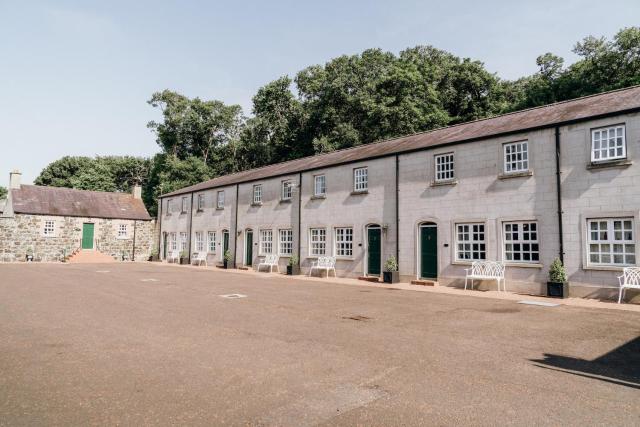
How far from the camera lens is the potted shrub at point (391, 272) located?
17.1 m

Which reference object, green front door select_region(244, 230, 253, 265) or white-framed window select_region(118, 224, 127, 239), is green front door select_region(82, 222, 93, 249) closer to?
white-framed window select_region(118, 224, 127, 239)

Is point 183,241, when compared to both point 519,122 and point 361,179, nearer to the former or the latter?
point 361,179

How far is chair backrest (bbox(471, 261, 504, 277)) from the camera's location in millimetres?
14414

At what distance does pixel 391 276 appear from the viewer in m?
17.1

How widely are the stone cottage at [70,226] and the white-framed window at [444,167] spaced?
30.0m

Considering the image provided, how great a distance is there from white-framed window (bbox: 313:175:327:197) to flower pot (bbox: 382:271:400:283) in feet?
20.2

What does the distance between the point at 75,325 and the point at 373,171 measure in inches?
552

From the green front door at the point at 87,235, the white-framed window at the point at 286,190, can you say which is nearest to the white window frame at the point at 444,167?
the white-framed window at the point at 286,190

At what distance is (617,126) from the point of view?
12.6 m

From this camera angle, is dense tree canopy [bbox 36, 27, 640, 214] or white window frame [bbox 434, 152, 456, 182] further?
dense tree canopy [bbox 36, 27, 640, 214]

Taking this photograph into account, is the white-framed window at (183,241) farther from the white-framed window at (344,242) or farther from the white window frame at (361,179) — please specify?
the white window frame at (361,179)

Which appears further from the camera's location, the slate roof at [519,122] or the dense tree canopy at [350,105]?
the dense tree canopy at [350,105]

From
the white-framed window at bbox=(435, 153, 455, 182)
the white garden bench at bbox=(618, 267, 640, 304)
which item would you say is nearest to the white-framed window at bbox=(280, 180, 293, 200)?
the white-framed window at bbox=(435, 153, 455, 182)

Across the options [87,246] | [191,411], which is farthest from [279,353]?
[87,246]
